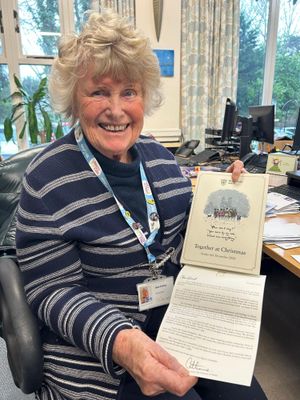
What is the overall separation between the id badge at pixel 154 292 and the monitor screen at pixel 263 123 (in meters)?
1.74

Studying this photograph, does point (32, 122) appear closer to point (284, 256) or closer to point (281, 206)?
point (281, 206)

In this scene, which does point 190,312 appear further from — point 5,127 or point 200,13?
point 200,13

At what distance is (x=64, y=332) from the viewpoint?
2.56ft

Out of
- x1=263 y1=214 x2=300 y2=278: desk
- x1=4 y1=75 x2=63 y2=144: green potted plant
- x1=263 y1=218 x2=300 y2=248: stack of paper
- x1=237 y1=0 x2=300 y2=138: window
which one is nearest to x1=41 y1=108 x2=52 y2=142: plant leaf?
x1=4 y1=75 x2=63 y2=144: green potted plant

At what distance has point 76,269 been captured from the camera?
0.85 metres

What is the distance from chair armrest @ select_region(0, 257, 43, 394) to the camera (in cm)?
75

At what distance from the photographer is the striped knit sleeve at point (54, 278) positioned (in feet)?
2.49

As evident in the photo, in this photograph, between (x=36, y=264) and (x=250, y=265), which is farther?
(x=250, y=265)

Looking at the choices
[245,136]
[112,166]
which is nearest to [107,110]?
[112,166]

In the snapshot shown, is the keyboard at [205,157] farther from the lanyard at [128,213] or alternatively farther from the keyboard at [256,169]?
the lanyard at [128,213]

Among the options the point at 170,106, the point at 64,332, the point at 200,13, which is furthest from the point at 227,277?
the point at 200,13

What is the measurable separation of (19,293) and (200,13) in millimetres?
3518

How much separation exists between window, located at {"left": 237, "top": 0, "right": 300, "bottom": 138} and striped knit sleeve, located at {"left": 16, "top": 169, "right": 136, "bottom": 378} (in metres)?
3.60
